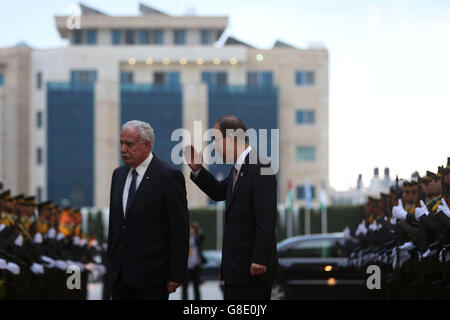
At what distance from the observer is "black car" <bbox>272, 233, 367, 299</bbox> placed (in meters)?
17.0

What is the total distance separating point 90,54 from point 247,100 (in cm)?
1187

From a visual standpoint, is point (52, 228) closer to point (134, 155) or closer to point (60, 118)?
point (134, 155)

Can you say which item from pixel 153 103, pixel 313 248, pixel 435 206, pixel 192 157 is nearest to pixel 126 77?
pixel 153 103

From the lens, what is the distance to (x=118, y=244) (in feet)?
21.3

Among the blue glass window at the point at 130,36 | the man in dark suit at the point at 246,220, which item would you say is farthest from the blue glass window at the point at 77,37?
the man in dark suit at the point at 246,220

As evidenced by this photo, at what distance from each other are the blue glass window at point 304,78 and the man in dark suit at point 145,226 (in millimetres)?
66016

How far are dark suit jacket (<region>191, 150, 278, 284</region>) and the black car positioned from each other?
10227 mm

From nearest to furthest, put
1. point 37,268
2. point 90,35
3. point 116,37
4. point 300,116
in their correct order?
point 37,268, point 300,116, point 116,37, point 90,35

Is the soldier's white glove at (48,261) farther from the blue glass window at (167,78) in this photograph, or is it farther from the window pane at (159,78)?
the window pane at (159,78)

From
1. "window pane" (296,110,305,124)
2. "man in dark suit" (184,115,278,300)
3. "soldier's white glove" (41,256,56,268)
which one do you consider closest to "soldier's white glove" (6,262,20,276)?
"soldier's white glove" (41,256,56,268)

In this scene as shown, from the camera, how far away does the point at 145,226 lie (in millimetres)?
6492

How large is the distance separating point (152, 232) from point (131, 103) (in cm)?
6334

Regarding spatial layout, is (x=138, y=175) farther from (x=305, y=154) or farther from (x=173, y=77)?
(x=305, y=154)

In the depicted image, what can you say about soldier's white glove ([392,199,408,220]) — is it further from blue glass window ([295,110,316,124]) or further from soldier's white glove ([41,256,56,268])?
blue glass window ([295,110,316,124])
